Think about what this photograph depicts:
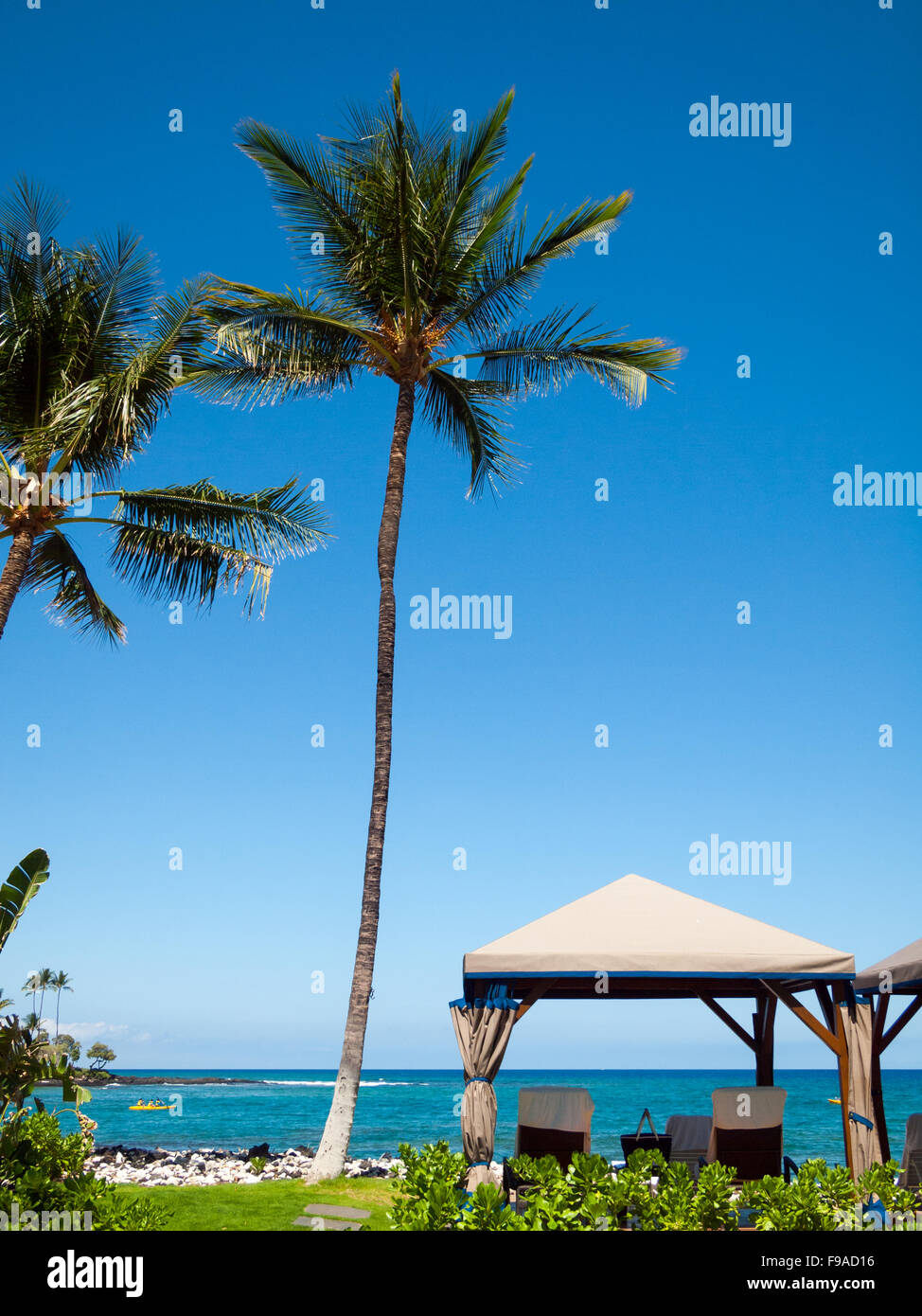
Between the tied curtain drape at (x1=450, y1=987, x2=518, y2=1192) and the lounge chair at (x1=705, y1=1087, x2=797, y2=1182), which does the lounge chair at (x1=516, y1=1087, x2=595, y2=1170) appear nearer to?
the tied curtain drape at (x1=450, y1=987, x2=518, y2=1192)

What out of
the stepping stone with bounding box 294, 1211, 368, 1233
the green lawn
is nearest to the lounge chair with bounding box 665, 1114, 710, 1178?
the green lawn

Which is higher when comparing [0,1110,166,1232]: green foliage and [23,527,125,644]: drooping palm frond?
[23,527,125,644]: drooping palm frond

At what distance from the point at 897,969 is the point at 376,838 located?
567cm

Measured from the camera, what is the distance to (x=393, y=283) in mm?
13719

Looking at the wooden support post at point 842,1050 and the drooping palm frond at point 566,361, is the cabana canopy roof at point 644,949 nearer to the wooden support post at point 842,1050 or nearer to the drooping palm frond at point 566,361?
the wooden support post at point 842,1050

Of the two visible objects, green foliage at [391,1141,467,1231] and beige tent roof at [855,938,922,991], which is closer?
green foliage at [391,1141,467,1231]

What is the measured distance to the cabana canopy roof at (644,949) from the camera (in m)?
9.12

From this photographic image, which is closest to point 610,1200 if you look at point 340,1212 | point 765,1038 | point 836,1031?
point 340,1212

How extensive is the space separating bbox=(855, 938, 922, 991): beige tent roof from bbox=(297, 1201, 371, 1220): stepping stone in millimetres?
5559

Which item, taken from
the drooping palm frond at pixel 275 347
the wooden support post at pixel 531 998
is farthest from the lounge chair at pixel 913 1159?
the drooping palm frond at pixel 275 347

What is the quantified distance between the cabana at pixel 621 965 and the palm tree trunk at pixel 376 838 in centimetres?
204

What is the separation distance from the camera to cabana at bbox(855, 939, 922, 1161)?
10.6 meters

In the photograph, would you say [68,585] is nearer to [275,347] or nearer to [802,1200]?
[275,347]
